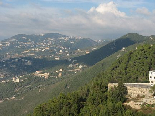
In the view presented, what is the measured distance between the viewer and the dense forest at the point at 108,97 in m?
35.2

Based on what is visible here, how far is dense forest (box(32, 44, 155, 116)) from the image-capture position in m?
35.2

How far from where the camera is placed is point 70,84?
344ft

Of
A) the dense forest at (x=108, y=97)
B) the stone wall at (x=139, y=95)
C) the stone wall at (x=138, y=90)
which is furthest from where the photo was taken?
the stone wall at (x=138, y=90)

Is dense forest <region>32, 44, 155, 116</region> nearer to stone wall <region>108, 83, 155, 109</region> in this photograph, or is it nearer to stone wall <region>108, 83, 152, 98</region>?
stone wall <region>108, 83, 152, 98</region>

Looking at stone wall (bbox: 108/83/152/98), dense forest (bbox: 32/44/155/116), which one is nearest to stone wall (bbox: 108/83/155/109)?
stone wall (bbox: 108/83/152/98)

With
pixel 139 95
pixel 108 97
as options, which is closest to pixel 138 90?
pixel 139 95

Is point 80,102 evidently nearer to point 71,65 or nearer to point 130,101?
point 130,101

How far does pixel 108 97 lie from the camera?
40625 mm

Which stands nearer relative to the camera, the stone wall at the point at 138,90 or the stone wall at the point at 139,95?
the stone wall at the point at 139,95

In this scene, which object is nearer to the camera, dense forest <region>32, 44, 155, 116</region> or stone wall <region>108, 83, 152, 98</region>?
dense forest <region>32, 44, 155, 116</region>

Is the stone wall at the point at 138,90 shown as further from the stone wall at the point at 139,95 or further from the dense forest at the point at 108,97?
the dense forest at the point at 108,97

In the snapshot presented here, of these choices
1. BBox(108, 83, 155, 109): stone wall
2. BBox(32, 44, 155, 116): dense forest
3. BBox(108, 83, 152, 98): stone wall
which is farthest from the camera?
BBox(108, 83, 152, 98): stone wall

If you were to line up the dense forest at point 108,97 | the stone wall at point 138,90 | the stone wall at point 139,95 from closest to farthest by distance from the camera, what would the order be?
the dense forest at point 108,97 < the stone wall at point 139,95 < the stone wall at point 138,90

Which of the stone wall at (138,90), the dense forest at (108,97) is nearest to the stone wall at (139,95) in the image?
the stone wall at (138,90)
